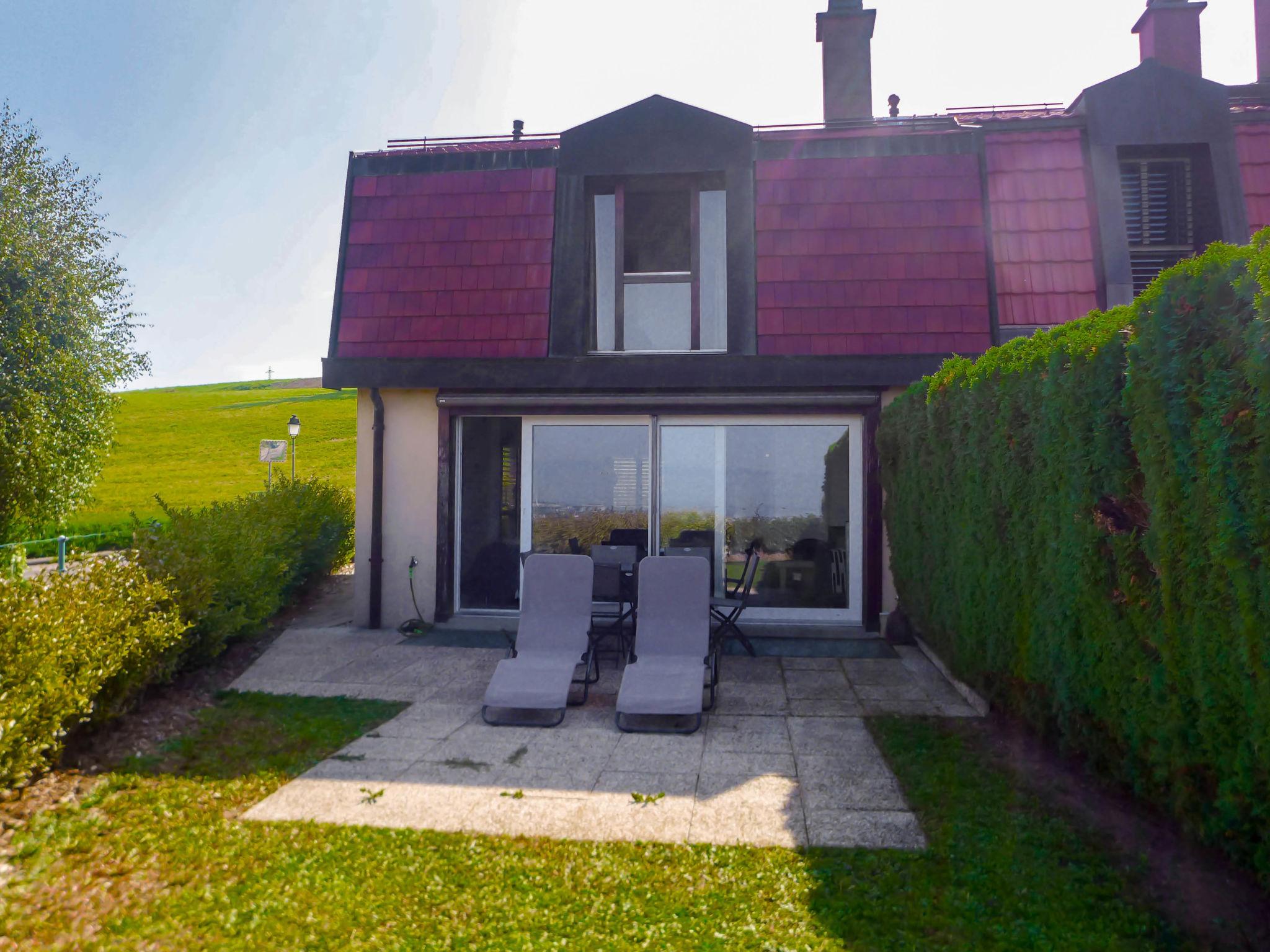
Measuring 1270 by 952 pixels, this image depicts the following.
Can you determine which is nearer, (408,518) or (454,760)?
(454,760)

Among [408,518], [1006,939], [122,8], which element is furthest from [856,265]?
[122,8]

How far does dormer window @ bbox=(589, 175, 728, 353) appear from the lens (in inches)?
371

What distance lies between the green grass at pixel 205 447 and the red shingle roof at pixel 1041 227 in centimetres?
2213

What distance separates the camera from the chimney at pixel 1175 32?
1093 cm

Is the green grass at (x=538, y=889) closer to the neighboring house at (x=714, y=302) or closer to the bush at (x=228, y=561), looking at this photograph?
the bush at (x=228, y=561)

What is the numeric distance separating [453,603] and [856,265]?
5.98m

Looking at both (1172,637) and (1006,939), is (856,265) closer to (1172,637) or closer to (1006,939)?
(1172,637)

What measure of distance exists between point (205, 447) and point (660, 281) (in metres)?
48.0

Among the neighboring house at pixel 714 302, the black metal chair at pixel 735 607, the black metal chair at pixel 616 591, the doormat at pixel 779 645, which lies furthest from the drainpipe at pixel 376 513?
the black metal chair at pixel 735 607

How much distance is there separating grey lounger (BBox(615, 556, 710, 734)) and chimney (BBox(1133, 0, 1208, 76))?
33.1 feet

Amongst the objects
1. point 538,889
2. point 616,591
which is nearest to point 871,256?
point 616,591

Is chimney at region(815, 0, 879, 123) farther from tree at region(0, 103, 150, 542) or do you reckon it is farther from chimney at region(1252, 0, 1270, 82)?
tree at region(0, 103, 150, 542)

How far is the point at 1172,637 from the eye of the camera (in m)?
3.32

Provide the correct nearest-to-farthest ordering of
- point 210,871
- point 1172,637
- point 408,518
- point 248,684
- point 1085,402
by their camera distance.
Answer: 1. point 1172,637
2. point 210,871
3. point 1085,402
4. point 248,684
5. point 408,518
